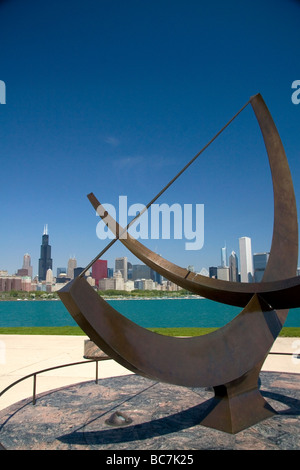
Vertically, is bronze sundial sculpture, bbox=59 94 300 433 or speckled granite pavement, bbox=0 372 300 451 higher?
bronze sundial sculpture, bbox=59 94 300 433

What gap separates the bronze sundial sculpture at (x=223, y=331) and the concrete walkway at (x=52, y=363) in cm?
222

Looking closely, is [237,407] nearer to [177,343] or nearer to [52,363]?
[177,343]

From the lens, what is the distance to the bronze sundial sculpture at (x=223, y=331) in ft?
10.1

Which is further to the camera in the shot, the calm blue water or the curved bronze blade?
the calm blue water

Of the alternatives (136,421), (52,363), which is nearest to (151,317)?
(52,363)

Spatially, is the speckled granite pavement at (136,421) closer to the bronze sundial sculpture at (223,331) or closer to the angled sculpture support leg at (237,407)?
the angled sculpture support leg at (237,407)

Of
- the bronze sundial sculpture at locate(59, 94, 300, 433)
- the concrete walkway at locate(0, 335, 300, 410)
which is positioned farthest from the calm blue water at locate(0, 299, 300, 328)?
the bronze sundial sculpture at locate(59, 94, 300, 433)

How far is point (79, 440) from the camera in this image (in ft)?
12.1

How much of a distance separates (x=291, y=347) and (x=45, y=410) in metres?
7.25

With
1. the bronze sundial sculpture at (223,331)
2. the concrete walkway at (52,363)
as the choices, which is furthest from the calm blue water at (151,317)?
the bronze sundial sculpture at (223,331)

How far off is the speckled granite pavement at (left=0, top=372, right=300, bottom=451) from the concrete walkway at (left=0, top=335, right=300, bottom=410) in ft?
1.92

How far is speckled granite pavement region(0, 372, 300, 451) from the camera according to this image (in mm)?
3553

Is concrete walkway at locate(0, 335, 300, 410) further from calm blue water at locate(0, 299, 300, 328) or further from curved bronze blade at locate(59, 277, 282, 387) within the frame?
calm blue water at locate(0, 299, 300, 328)

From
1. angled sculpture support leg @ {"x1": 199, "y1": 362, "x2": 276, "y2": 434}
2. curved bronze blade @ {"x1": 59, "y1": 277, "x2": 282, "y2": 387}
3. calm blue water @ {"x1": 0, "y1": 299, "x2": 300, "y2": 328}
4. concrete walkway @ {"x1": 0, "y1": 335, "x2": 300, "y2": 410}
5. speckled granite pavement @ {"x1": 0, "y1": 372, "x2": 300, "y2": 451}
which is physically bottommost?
calm blue water @ {"x1": 0, "y1": 299, "x2": 300, "y2": 328}
